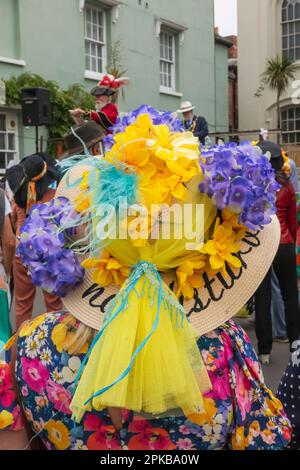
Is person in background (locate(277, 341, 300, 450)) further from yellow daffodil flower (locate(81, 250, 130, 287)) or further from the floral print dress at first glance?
yellow daffodil flower (locate(81, 250, 130, 287))

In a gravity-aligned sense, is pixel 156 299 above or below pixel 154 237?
below

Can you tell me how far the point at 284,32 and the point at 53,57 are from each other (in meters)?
13.5

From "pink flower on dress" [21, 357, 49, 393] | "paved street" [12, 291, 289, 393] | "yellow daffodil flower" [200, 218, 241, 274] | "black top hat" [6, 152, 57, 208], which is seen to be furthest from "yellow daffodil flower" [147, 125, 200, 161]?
"black top hat" [6, 152, 57, 208]

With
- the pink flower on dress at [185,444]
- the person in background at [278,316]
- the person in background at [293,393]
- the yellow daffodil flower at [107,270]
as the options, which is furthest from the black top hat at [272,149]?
the pink flower on dress at [185,444]

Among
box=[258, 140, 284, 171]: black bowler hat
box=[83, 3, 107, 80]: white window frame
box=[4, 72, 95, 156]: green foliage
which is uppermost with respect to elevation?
box=[83, 3, 107, 80]: white window frame

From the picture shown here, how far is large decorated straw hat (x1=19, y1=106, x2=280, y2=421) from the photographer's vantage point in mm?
1413

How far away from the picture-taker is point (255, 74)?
2409cm

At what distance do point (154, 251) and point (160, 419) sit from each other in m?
0.41

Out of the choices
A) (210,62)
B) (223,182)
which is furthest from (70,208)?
(210,62)

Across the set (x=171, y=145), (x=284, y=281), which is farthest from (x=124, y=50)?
(x=171, y=145)

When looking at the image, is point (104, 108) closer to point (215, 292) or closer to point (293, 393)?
point (293, 393)

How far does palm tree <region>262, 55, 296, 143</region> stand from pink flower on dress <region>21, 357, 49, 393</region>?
22.3 metres

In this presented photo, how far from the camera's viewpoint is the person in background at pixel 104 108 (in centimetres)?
493

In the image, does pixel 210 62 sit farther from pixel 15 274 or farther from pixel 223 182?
pixel 223 182
